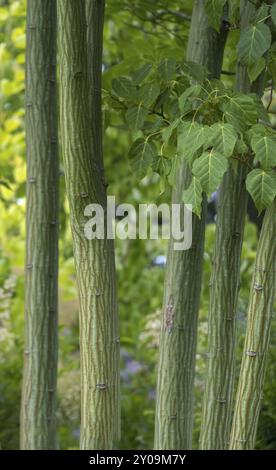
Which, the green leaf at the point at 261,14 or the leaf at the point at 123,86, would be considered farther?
the leaf at the point at 123,86

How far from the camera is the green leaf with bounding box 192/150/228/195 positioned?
1327 mm

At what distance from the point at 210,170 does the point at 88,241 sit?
36 centimetres

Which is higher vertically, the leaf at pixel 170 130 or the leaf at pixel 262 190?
the leaf at pixel 170 130

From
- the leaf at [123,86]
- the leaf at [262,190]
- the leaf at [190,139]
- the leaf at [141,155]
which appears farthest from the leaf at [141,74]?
the leaf at [262,190]

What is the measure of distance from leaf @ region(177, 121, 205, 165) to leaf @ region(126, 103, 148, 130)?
0.21m

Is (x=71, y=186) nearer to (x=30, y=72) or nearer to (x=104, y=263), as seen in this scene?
(x=104, y=263)

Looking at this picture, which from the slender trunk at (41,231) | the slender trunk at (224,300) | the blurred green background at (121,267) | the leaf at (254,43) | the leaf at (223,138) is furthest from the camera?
the blurred green background at (121,267)

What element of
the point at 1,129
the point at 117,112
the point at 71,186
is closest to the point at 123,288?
the point at 1,129

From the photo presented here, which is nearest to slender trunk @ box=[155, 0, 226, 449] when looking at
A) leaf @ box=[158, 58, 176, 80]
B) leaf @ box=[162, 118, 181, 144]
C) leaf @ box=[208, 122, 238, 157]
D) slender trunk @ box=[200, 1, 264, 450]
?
slender trunk @ box=[200, 1, 264, 450]

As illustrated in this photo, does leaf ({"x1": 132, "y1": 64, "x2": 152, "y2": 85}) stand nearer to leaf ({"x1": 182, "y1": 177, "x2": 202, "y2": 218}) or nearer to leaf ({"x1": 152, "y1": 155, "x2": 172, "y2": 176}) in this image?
leaf ({"x1": 152, "y1": 155, "x2": 172, "y2": 176})

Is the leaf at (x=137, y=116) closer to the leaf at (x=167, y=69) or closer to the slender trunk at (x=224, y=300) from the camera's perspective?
the leaf at (x=167, y=69)

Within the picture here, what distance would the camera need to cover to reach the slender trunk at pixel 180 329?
1.71 m

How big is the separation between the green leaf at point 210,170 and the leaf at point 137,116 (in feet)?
0.87

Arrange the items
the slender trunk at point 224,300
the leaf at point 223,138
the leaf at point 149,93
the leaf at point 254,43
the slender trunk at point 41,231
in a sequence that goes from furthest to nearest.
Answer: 1. the slender trunk at point 41,231
2. the slender trunk at point 224,300
3. the leaf at point 149,93
4. the leaf at point 254,43
5. the leaf at point 223,138
